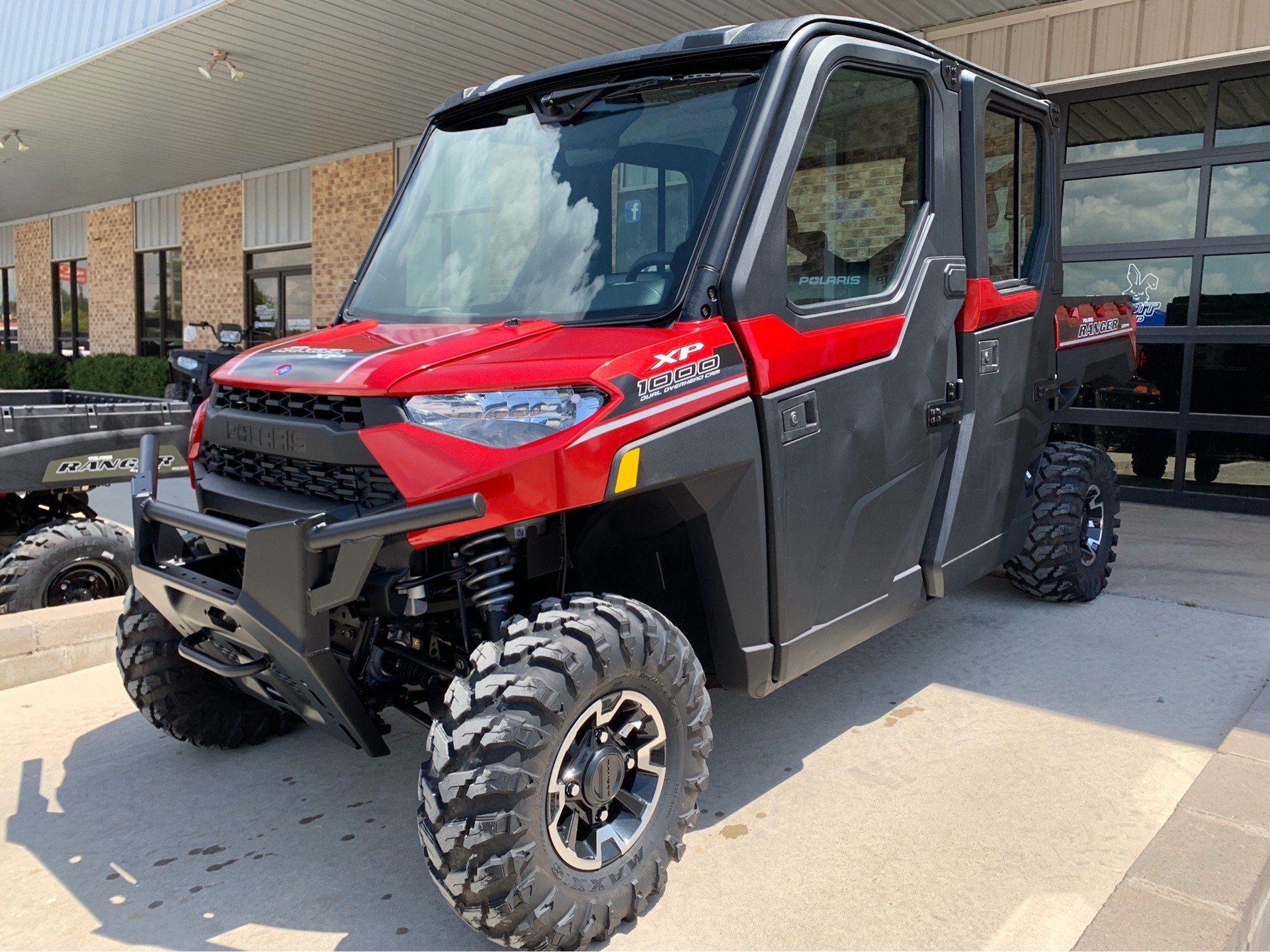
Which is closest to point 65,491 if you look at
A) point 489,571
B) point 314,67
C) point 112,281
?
point 489,571

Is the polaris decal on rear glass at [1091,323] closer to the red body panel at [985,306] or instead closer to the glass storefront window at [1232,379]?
the red body panel at [985,306]

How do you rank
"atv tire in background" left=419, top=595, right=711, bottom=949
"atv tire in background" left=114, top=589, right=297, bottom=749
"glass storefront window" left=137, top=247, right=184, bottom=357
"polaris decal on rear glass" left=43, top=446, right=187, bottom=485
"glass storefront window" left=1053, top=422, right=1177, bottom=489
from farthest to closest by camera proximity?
→ "glass storefront window" left=137, top=247, right=184, bottom=357 → "glass storefront window" left=1053, top=422, right=1177, bottom=489 → "polaris decal on rear glass" left=43, top=446, right=187, bottom=485 → "atv tire in background" left=114, top=589, right=297, bottom=749 → "atv tire in background" left=419, top=595, right=711, bottom=949

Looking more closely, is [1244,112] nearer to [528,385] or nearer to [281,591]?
[528,385]

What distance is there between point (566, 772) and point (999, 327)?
8.47 ft

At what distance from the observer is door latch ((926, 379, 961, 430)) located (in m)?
3.67

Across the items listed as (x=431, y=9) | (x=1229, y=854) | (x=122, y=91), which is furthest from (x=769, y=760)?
(x=122, y=91)

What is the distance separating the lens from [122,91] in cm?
1218

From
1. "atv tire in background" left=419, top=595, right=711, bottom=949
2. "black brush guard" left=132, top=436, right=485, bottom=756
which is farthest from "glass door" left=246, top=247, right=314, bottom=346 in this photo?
"atv tire in background" left=419, top=595, right=711, bottom=949

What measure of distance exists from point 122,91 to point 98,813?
444 inches

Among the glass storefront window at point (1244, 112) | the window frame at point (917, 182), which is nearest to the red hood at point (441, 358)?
the window frame at point (917, 182)

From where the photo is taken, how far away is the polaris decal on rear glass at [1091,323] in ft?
15.8

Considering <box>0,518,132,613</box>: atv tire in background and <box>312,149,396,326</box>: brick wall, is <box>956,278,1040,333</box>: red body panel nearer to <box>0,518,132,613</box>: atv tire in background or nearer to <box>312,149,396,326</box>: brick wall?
<box>0,518,132,613</box>: atv tire in background

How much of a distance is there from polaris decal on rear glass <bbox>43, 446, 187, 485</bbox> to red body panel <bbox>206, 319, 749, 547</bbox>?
272 cm

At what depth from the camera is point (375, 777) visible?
3607 millimetres
